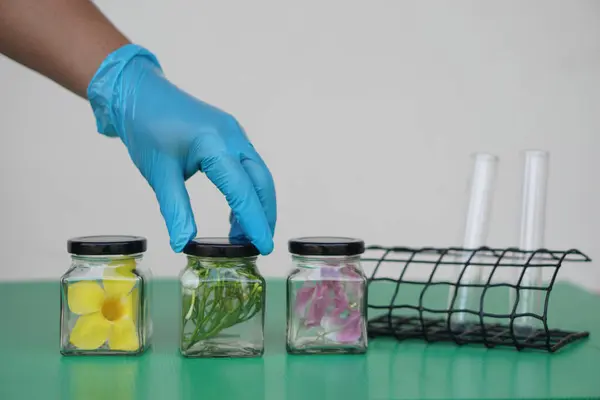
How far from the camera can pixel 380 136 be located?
2.85 m

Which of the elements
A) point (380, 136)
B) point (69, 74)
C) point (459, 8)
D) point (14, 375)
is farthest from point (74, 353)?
point (459, 8)

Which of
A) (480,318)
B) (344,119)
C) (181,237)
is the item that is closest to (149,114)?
(181,237)

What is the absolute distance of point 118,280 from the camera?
1.05m

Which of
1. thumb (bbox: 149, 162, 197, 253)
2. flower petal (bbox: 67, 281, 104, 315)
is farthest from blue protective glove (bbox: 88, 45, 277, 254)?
flower petal (bbox: 67, 281, 104, 315)

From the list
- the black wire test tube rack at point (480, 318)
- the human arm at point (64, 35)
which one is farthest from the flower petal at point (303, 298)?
the human arm at point (64, 35)

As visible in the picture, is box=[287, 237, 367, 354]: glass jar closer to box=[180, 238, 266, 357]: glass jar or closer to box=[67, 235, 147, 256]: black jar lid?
box=[180, 238, 266, 357]: glass jar

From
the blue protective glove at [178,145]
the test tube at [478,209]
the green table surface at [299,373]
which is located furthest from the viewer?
the test tube at [478,209]

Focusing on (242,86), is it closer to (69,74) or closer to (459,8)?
(459,8)

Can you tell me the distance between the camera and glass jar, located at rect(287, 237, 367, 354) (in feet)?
3.45

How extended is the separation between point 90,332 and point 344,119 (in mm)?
1907

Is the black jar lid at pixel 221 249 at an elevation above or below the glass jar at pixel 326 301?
above

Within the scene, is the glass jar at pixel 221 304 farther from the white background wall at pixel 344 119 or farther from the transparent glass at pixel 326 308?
the white background wall at pixel 344 119

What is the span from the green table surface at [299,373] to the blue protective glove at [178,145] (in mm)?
173

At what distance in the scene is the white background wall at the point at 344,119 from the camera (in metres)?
2.80
